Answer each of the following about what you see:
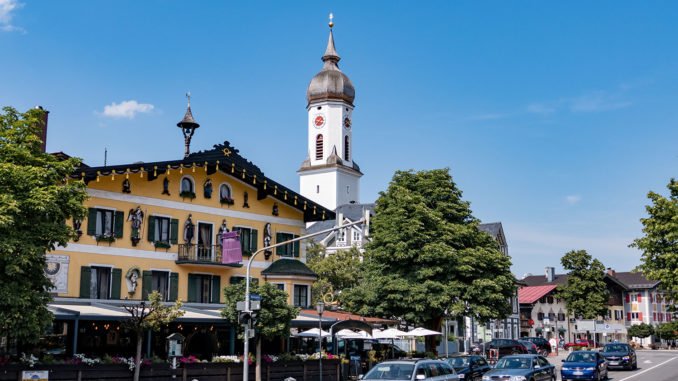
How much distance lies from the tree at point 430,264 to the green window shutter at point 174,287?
43.3 feet

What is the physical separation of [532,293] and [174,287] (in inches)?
2707

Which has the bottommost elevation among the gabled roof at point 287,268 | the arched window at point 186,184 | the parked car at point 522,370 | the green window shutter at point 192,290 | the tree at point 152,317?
the parked car at point 522,370

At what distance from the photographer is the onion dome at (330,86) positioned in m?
103

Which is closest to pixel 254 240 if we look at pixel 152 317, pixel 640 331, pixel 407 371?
pixel 152 317

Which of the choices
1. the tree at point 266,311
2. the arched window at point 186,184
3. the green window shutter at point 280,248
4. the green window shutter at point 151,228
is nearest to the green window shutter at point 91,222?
the green window shutter at point 151,228

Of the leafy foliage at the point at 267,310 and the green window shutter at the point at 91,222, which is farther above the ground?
the green window shutter at the point at 91,222

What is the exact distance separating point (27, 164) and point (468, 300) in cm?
2903

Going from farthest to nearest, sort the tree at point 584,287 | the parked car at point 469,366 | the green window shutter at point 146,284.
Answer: the tree at point 584,287 < the green window shutter at point 146,284 < the parked car at point 469,366

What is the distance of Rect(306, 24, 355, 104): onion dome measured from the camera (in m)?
103

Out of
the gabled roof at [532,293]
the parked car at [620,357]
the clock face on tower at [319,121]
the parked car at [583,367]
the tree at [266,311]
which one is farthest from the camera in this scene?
the clock face on tower at [319,121]

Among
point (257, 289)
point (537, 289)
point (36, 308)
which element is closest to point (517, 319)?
point (537, 289)

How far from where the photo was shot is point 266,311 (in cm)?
2994

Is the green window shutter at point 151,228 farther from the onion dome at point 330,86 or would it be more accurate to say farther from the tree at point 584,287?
the onion dome at point 330,86

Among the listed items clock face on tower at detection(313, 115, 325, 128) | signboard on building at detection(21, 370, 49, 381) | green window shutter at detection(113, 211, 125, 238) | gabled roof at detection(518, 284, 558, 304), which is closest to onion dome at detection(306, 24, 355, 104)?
clock face on tower at detection(313, 115, 325, 128)
